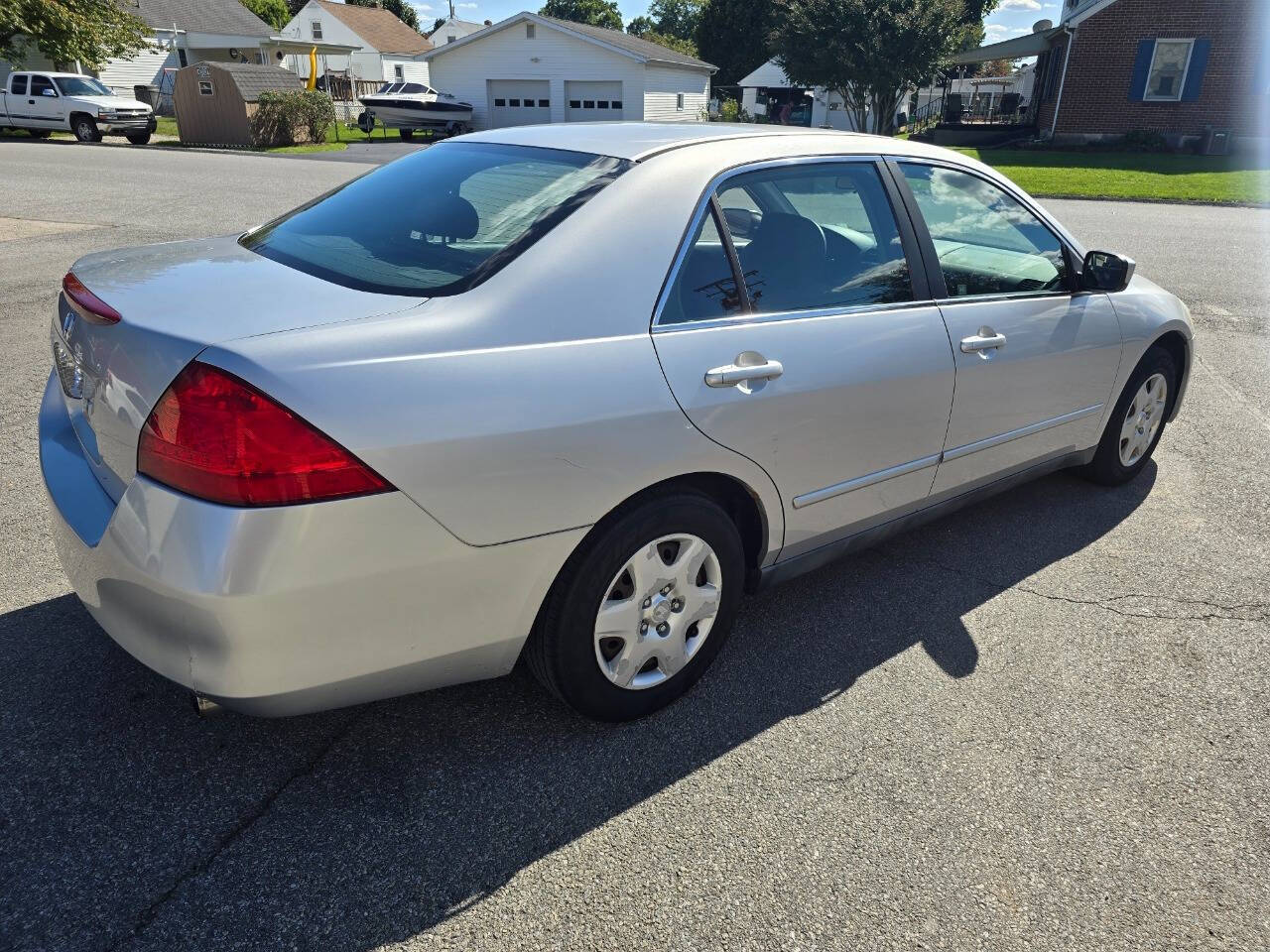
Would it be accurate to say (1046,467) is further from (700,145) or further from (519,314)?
(519,314)

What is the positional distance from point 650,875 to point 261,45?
181 feet

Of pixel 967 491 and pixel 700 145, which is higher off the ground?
pixel 700 145

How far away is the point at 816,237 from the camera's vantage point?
3.14 metres

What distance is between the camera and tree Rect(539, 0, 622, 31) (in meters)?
92.9

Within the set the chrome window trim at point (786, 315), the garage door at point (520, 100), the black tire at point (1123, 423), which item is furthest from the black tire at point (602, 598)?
the garage door at point (520, 100)

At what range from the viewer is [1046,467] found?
412cm

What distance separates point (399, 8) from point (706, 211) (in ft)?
303

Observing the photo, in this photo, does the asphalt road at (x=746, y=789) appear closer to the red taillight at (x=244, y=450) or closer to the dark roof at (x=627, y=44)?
the red taillight at (x=244, y=450)

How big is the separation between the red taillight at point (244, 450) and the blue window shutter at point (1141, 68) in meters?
31.3

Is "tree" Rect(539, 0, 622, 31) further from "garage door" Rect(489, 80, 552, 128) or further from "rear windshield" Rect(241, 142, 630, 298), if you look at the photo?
"rear windshield" Rect(241, 142, 630, 298)

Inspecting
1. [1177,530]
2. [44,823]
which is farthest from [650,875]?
[1177,530]

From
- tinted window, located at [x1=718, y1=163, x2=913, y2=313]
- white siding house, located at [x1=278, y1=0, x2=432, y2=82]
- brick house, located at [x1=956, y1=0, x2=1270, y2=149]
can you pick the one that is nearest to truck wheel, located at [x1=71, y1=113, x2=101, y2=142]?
white siding house, located at [x1=278, y1=0, x2=432, y2=82]

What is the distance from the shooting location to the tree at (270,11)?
61625mm

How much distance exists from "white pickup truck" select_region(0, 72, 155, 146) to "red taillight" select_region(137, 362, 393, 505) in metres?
30.4
